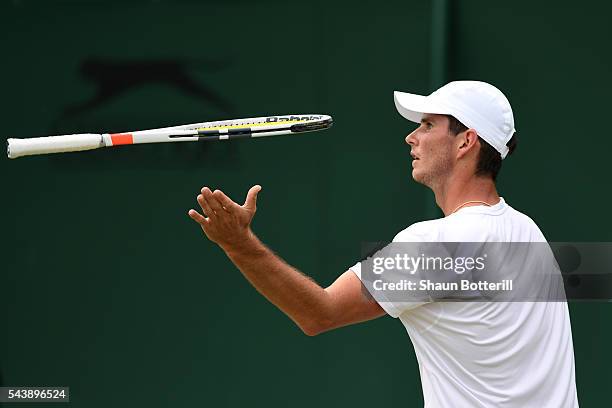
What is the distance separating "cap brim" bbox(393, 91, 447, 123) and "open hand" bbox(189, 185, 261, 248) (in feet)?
1.83

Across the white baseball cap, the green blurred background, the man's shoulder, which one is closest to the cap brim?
the white baseball cap

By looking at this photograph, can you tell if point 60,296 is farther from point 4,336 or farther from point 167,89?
point 167,89

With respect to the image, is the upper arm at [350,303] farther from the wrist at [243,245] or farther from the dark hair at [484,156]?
the dark hair at [484,156]

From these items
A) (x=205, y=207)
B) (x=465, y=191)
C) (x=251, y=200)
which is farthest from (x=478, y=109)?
(x=205, y=207)

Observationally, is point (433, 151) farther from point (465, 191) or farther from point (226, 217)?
point (226, 217)

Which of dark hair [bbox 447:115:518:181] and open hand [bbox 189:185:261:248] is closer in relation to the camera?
open hand [bbox 189:185:261:248]

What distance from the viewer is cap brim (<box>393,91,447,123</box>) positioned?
2859mm

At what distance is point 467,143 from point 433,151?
90 millimetres

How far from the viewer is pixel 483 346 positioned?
2.60 meters

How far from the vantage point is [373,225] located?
172 inches

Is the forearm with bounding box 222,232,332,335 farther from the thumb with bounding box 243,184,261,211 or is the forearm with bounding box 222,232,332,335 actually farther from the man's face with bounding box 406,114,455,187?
the man's face with bounding box 406,114,455,187

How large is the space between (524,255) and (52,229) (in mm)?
2337

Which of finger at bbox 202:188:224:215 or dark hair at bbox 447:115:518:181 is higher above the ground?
dark hair at bbox 447:115:518:181

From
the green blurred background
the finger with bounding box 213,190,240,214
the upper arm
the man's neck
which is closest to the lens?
the finger with bounding box 213,190,240,214
